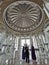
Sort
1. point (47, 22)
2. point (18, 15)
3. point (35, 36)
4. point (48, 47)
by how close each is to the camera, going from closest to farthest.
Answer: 1. point (48, 47)
2. point (47, 22)
3. point (35, 36)
4. point (18, 15)

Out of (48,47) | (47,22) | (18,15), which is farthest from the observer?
(18,15)

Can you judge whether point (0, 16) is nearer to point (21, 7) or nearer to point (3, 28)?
point (3, 28)

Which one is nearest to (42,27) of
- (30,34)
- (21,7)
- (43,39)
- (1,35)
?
(43,39)

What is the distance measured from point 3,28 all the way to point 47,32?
284 cm

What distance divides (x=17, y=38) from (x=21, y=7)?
211 inches

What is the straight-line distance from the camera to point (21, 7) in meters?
17.0

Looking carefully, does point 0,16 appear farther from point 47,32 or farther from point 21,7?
point 21,7

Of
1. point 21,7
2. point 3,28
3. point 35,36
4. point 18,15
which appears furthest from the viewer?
point 18,15

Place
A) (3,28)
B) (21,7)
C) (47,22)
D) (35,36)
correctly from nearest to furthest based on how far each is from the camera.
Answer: (47,22) → (3,28) → (35,36) → (21,7)

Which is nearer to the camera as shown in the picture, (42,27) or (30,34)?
(42,27)

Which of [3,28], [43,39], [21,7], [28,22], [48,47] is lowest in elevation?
[48,47]

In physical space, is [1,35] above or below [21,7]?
below

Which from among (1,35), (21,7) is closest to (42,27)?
(1,35)

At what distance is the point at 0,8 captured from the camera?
8945 mm
